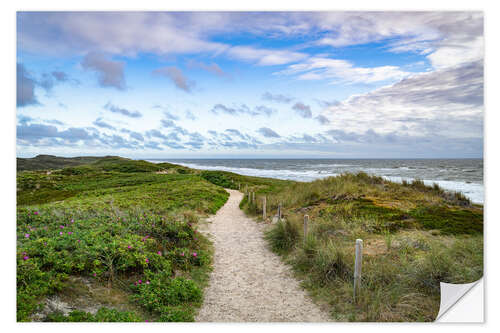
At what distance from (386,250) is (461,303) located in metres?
1.75

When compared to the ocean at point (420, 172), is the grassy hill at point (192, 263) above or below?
below

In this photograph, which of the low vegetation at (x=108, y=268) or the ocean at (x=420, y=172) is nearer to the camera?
the low vegetation at (x=108, y=268)

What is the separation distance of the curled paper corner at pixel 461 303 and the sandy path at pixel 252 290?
1.75 m

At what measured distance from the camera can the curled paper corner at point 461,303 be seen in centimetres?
390

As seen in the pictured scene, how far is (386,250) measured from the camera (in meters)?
5.86

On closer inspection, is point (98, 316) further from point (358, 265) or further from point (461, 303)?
point (461, 303)

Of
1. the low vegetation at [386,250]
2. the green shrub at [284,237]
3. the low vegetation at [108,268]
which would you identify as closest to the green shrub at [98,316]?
the low vegetation at [108,268]

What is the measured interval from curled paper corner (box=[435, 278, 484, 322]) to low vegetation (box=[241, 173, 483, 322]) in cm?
9

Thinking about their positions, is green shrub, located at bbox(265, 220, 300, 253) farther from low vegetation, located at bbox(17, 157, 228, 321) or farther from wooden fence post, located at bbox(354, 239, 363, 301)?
wooden fence post, located at bbox(354, 239, 363, 301)

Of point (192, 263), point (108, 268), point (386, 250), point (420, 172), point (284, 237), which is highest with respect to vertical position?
point (420, 172)

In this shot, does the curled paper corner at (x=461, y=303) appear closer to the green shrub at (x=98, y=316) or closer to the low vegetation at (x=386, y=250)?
the low vegetation at (x=386, y=250)

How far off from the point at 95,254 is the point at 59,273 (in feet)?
2.07

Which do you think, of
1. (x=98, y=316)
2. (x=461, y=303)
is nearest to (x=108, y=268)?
(x=98, y=316)
